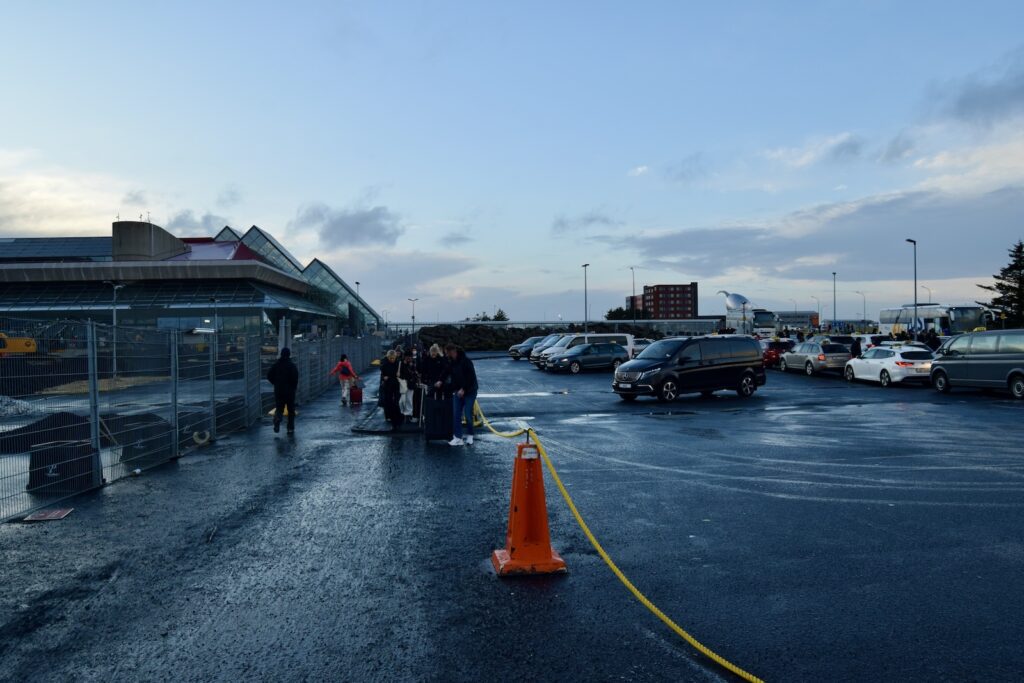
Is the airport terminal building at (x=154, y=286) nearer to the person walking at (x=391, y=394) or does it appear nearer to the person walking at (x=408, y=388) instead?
the person walking at (x=408, y=388)

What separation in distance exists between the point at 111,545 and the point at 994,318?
213ft

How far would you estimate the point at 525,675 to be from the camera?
4.14 meters

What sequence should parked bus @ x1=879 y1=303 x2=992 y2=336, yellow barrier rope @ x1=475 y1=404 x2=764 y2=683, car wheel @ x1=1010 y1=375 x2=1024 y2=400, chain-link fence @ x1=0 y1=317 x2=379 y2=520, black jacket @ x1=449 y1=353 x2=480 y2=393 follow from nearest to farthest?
yellow barrier rope @ x1=475 y1=404 x2=764 y2=683 < chain-link fence @ x1=0 y1=317 x2=379 y2=520 < black jacket @ x1=449 y1=353 x2=480 y2=393 < car wheel @ x1=1010 y1=375 x2=1024 y2=400 < parked bus @ x1=879 y1=303 x2=992 y2=336

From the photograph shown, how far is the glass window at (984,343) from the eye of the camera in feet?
72.4

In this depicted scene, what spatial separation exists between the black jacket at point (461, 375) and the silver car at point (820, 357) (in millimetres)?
23528

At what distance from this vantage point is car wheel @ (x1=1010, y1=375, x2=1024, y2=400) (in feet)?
69.1

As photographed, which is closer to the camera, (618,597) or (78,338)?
(618,597)

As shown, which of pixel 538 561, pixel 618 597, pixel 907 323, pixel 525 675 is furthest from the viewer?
pixel 907 323

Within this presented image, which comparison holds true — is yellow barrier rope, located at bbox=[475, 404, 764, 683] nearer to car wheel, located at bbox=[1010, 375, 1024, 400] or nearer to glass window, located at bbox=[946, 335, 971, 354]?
car wheel, located at bbox=[1010, 375, 1024, 400]

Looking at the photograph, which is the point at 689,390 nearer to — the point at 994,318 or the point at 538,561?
the point at 538,561

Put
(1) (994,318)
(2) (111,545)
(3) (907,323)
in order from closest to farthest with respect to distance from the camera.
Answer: (2) (111,545)
(1) (994,318)
(3) (907,323)

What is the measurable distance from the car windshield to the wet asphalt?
1026 centimetres

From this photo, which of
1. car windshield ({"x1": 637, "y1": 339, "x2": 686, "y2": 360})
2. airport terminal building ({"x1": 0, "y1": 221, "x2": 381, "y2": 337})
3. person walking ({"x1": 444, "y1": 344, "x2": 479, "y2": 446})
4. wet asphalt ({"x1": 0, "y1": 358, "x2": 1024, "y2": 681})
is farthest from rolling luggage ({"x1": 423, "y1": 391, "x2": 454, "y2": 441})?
airport terminal building ({"x1": 0, "y1": 221, "x2": 381, "y2": 337})

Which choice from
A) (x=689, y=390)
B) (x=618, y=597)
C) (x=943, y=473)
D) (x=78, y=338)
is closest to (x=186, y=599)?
(x=618, y=597)
